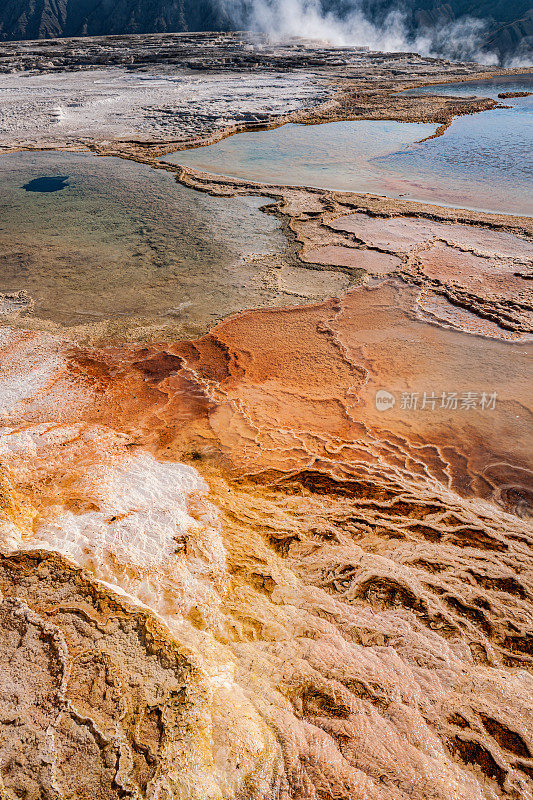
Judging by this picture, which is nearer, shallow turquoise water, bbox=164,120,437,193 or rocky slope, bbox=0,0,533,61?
shallow turquoise water, bbox=164,120,437,193

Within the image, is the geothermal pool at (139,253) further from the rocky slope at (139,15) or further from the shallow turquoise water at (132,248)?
the rocky slope at (139,15)

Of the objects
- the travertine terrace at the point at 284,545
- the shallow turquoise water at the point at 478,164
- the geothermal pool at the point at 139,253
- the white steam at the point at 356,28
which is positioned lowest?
the travertine terrace at the point at 284,545

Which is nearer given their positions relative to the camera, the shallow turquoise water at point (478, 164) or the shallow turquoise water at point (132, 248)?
the shallow turquoise water at point (132, 248)

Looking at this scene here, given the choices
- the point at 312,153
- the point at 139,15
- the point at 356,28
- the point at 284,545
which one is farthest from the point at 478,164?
the point at 139,15

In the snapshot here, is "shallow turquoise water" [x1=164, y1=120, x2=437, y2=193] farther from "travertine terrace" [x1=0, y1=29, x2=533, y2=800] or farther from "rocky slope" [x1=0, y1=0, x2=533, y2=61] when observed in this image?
"rocky slope" [x1=0, y1=0, x2=533, y2=61]

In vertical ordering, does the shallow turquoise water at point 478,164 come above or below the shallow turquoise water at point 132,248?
above

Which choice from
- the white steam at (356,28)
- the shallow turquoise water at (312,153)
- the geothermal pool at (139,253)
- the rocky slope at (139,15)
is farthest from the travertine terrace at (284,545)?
the rocky slope at (139,15)

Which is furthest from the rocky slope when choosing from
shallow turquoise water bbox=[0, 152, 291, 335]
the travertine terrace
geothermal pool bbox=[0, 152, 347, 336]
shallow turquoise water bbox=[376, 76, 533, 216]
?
the travertine terrace
